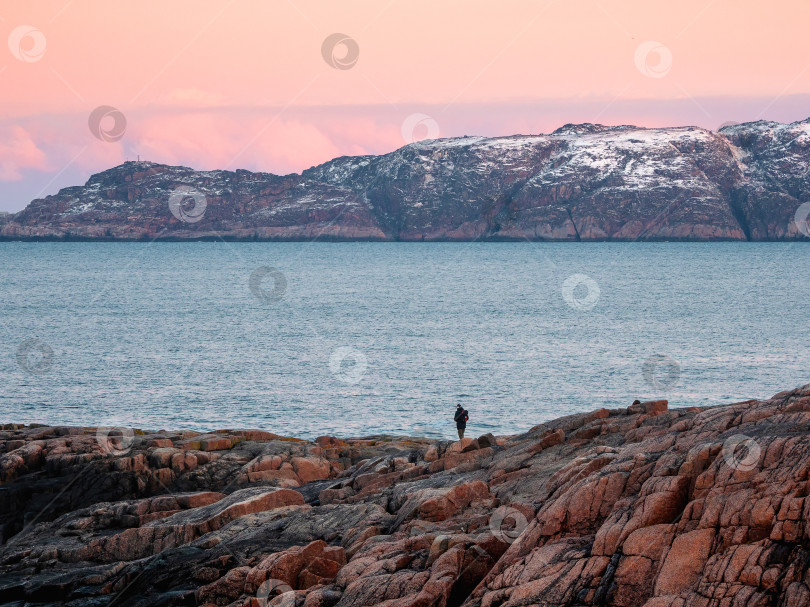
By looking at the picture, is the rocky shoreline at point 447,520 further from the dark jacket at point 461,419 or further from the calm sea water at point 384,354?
the calm sea water at point 384,354

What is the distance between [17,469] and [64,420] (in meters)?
19.2

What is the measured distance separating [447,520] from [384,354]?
55326mm

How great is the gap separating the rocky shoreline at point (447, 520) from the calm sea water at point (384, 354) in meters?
17.0

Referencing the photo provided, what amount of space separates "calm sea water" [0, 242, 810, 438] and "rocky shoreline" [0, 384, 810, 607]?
1698 cm

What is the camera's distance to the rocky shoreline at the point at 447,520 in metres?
16.3

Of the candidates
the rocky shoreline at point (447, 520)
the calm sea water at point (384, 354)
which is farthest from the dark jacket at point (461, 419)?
the calm sea water at point (384, 354)

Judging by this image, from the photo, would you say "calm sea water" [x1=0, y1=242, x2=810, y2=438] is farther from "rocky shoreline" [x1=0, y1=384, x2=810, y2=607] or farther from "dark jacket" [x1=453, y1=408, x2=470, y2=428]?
"rocky shoreline" [x1=0, y1=384, x2=810, y2=607]

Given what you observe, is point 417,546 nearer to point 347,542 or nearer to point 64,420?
point 347,542

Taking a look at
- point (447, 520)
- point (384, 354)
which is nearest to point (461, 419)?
point (447, 520)

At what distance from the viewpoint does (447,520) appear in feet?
76.5

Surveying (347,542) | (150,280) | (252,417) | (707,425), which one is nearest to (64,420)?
(252,417)

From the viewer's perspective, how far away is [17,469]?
1430 inches

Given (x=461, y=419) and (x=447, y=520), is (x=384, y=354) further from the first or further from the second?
(x=447, y=520)

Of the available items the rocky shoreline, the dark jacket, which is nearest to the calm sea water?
the dark jacket
